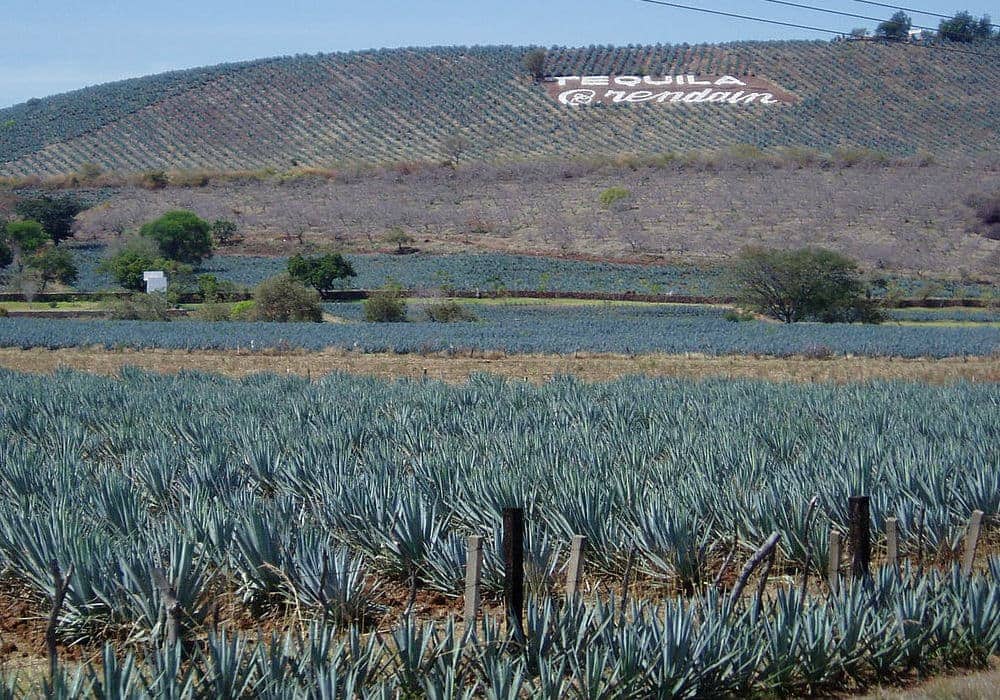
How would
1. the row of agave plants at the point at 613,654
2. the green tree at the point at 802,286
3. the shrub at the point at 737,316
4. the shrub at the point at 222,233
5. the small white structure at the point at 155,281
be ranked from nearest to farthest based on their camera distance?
1. the row of agave plants at the point at 613,654
2. the shrub at the point at 737,316
3. the green tree at the point at 802,286
4. the small white structure at the point at 155,281
5. the shrub at the point at 222,233

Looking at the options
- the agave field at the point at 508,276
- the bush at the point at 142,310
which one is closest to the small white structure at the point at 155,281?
the bush at the point at 142,310

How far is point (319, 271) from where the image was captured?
45656 mm

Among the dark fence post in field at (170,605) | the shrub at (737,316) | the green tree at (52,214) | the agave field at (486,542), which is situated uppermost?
the green tree at (52,214)

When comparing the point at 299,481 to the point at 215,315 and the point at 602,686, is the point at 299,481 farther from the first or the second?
the point at 215,315

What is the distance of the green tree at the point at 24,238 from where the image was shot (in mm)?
54306

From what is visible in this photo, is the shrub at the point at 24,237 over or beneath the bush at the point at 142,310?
over

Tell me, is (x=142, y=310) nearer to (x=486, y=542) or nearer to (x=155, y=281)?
(x=155, y=281)

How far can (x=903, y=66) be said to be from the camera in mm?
84625

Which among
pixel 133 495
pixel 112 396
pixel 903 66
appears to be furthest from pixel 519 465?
pixel 903 66

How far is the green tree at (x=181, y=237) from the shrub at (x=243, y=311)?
14.6 meters

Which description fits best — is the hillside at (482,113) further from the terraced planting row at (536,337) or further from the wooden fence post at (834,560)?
the wooden fence post at (834,560)

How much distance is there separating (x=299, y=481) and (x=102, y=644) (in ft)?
9.67

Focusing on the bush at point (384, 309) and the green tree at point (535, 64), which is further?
the green tree at point (535, 64)

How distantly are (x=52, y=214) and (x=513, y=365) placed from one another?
151 ft
